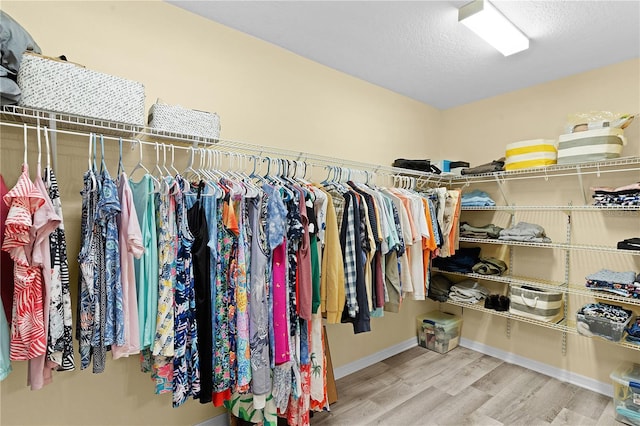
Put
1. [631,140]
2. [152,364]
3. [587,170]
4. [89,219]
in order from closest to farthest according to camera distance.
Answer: [89,219], [152,364], [631,140], [587,170]

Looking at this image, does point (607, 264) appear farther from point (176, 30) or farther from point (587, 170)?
point (176, 30)

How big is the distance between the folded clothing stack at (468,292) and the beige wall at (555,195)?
341 mm

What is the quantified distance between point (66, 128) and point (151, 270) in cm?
81

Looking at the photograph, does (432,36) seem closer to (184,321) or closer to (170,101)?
(170,101)

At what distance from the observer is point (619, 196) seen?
2.17m

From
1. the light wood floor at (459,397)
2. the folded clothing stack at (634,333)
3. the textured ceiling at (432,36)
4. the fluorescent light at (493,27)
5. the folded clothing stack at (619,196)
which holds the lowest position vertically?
the light wood floor at (459,397)

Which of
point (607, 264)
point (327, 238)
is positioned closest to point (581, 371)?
point (607, 264)

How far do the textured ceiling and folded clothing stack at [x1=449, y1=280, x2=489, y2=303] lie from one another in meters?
1.84

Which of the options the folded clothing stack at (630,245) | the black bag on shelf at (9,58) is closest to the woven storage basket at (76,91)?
the black bag on shelf at (9,58)

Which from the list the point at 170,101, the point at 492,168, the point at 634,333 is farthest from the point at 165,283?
the point at 634,333

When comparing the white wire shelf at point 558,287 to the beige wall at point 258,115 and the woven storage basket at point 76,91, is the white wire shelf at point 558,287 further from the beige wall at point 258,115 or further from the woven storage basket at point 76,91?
the woven storage basket at point 76,91

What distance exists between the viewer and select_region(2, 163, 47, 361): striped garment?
1.08 meters

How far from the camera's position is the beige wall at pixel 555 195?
2.40 metres

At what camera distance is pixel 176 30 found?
1885 mm
